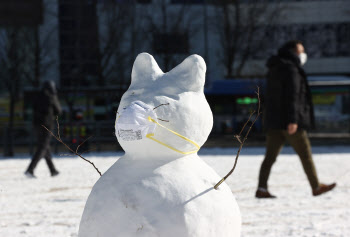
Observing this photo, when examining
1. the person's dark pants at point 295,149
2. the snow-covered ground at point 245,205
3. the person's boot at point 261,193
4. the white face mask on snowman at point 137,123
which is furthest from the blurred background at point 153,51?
the white face mask on snowman at point 137,123

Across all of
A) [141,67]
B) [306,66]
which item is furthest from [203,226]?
[306,66]

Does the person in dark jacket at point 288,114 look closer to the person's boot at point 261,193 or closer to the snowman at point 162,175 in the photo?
the person's boot at point 261,193

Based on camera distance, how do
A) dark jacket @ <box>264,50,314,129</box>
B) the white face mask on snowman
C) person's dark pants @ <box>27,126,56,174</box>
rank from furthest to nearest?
person's dark pants @ <box>27,126,56,174</box>
dark jacket @ <box>264,50,314,129</box>
the white face mask on snowman

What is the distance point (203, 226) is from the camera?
3053 millimetres

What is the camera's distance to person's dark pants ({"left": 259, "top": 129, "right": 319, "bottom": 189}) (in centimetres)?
700

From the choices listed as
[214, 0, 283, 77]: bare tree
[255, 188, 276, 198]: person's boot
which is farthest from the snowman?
[214, 0, 283, 77]: bare tree

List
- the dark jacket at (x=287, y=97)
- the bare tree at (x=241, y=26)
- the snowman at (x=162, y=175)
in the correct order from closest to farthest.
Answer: the snowman at (x=162, y=175) → the dark jacket at (x=287, y=97) → the bare tree at (x=241, y=26)

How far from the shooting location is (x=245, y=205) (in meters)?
6.75

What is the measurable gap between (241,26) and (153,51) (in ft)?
18.5

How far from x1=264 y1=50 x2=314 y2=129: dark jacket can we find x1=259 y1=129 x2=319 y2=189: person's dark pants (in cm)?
13

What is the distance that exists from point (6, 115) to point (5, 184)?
64.9ft

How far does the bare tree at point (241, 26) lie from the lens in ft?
102

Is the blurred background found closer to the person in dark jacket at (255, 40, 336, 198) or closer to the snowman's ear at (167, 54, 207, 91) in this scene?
the person in dark jacket at (255, 40, 336, 198)

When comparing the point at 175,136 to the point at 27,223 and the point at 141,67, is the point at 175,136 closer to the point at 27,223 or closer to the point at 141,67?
the point at 141,67
